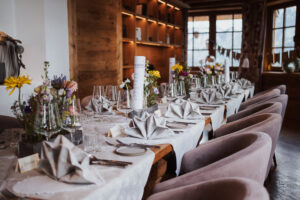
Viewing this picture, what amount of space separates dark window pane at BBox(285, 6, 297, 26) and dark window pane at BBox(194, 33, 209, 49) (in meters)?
2.18

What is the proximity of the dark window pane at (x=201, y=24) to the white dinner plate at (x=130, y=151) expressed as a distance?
7566mm

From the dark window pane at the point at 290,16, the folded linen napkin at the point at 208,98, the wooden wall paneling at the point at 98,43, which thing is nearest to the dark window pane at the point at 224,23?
the dark window pane at the point at 290,16

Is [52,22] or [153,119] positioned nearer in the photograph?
[153,119]

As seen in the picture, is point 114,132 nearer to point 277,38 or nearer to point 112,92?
point 112,92

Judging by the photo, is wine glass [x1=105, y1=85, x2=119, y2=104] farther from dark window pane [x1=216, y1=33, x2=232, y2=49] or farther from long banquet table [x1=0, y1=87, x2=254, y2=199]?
dark window pane [x1=216, y1=33, x2=232, y2=49]

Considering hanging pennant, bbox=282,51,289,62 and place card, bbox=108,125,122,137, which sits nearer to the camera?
place card, bbox=108,125,122,137

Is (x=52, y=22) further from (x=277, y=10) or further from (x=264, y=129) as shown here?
(x=277, y=10)

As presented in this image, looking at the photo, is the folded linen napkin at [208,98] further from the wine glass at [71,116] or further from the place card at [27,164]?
the place card at [27,164]

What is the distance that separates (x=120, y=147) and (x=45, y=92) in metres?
0.44

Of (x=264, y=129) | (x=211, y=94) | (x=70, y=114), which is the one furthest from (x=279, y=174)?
(x=70, y=114)

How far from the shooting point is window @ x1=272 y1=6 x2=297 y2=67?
6.83 meters

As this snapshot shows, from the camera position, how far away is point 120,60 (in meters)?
5.33

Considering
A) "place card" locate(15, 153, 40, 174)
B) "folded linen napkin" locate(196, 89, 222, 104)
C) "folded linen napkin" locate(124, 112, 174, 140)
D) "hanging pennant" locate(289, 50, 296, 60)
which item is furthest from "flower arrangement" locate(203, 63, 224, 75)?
"place card" locate(15, 153, 40, 174)

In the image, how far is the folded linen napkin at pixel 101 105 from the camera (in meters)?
2.04
